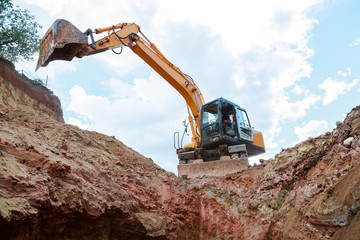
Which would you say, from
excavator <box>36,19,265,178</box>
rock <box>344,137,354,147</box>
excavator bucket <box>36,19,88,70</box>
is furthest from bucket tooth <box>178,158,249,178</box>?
excavator bucket <box>36,19,88,70</box>

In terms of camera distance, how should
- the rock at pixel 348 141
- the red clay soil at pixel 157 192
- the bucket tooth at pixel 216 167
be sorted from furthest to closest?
1. the bucket tooth at pixel 216 167
2. the rock at pixel 348 141
3. the red clay soil at pixel 157 192

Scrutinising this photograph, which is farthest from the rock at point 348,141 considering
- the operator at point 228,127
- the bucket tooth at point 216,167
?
the operator at point 228,127

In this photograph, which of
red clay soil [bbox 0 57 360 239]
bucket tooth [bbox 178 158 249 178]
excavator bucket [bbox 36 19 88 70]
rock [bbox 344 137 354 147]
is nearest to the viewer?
red clay soil [bbox 0 57 360 239]

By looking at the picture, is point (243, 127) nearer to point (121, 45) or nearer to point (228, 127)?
point (228, 127)

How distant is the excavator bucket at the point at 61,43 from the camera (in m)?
7.41

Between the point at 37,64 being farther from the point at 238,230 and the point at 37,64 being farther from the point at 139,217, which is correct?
the point at 238,230

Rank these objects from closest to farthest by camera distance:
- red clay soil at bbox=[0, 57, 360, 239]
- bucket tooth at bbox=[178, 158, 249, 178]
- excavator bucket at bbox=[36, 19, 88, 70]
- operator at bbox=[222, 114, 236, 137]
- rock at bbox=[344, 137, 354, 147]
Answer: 1. red clay soil at bbox=[0, 57, 360, 239]
2. rock at bbox=[344, 137, 354, 147]
3. excavator bucket at bbox=[36, 19, 88, 70]
4. bucket tooth at bbox=[178, 158, 249, 178]
5. operator at bbox=[222, 114, 236, 137]

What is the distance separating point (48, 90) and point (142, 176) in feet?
31.8

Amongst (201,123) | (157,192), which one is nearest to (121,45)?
(201,123)

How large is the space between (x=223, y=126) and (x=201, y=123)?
0.94 meters

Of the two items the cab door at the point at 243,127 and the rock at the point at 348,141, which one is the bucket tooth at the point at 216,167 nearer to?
the cab door at the point at 243,127

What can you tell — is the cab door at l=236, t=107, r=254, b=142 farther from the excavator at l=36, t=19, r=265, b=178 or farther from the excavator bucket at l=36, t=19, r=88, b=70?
the excavator bucket at l=36, t=19, r=88, b=70

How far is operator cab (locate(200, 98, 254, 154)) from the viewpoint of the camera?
36.1ft

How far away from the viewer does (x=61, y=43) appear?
24.4ft
